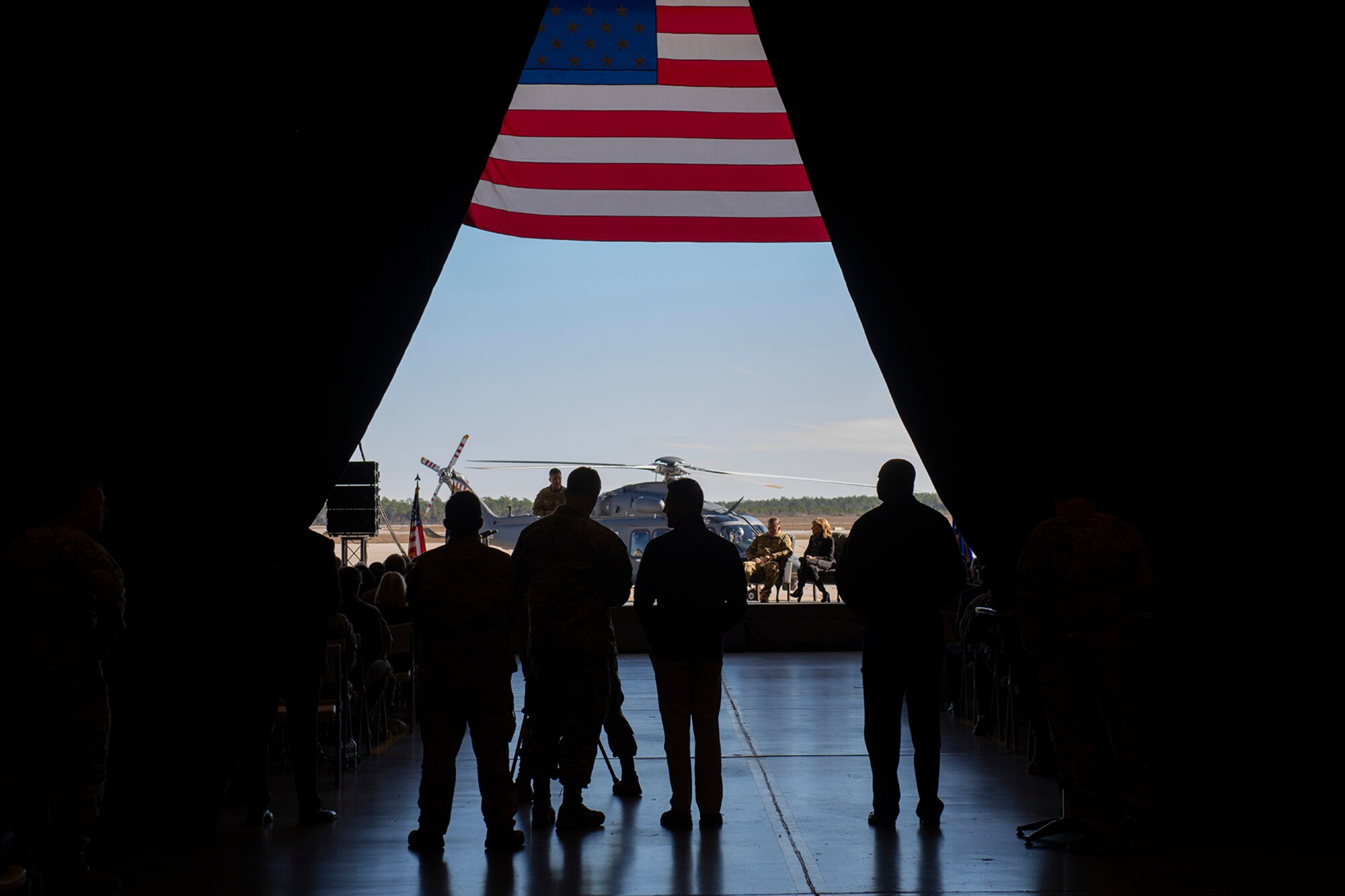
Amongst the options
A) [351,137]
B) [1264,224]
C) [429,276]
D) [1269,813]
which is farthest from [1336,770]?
[351,137]

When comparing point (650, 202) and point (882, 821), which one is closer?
point (882, 821)

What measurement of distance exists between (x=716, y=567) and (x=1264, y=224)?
2.71 meters

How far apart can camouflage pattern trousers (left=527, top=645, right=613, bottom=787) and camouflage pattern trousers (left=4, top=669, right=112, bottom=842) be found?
5.42 ft

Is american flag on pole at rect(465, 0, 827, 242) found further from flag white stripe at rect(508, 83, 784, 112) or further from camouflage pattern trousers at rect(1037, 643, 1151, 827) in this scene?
camouflage pattern trousers at rect(1037, 643, 1151, 827)

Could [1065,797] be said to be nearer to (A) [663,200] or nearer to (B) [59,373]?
(B) [59,373]

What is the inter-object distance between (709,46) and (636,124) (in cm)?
71

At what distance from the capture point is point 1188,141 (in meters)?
4.76

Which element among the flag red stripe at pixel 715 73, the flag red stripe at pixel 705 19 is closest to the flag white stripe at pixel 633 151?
the flag red stripe at pixel 715 73

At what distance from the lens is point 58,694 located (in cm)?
391

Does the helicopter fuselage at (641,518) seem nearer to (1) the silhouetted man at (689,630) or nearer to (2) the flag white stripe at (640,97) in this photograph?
(2) the flag white stripe at (640,97)

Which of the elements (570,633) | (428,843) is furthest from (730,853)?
(428,843)

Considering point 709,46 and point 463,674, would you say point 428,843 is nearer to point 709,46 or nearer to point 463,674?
point 463,674

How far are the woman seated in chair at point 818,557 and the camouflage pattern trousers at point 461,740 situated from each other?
1202 centimetres

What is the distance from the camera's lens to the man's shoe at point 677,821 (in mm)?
4777
